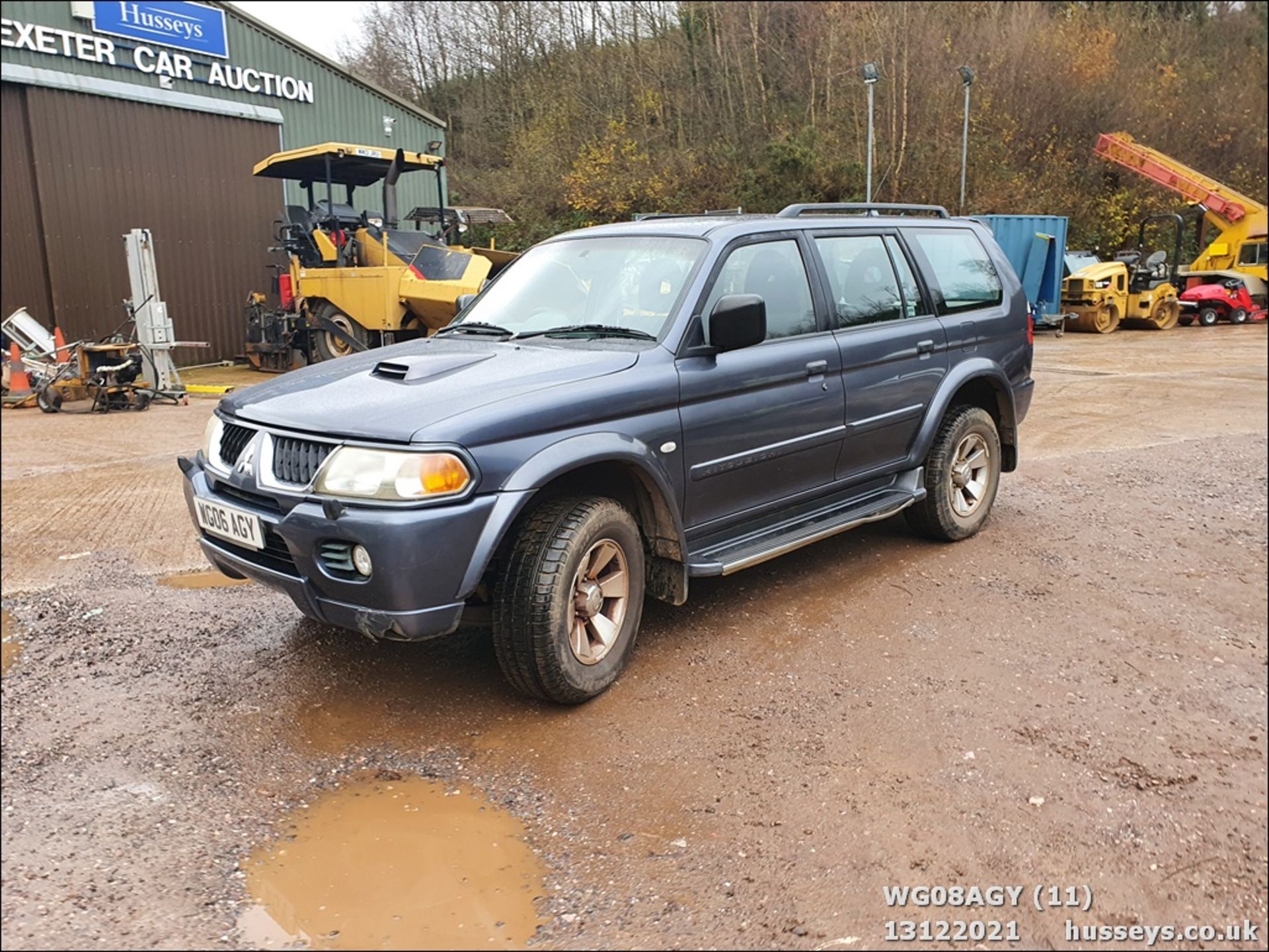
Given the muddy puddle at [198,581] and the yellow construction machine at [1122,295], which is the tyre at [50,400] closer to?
the muddy puddle at [198,581]

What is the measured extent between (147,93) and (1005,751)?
1652 centimetres

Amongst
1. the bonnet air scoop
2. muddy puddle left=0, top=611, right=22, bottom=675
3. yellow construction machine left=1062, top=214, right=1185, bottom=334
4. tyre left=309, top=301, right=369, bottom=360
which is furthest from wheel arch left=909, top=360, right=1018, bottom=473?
yellow construction machine left=1062, top=214, right=1185, bottom=334

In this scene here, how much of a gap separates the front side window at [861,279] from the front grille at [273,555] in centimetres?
295

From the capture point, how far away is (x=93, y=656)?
407 cm

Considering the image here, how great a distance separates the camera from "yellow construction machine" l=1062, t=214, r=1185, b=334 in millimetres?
21156

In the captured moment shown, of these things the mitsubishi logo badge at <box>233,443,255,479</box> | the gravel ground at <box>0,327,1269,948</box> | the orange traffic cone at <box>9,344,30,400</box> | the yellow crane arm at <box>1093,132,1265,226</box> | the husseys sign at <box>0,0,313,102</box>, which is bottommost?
the gravel ground at <box>0,327,1269,948</box>

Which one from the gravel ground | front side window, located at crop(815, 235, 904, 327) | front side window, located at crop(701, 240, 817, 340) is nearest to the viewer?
the gravel ground

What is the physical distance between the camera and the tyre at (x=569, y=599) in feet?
11.5

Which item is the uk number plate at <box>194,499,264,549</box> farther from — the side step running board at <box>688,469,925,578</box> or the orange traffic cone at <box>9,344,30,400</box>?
the orange traffic cone at <box>9,344,30,400</box>

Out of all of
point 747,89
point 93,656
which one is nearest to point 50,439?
point 93,656

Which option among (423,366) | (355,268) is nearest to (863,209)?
(423,366)

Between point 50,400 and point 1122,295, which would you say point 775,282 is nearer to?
point 50,400

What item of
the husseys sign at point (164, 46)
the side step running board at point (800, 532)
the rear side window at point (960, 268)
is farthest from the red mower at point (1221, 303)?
the side step running board at point (800, 532)

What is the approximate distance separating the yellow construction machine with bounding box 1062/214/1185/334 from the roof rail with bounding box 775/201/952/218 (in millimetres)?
17103
